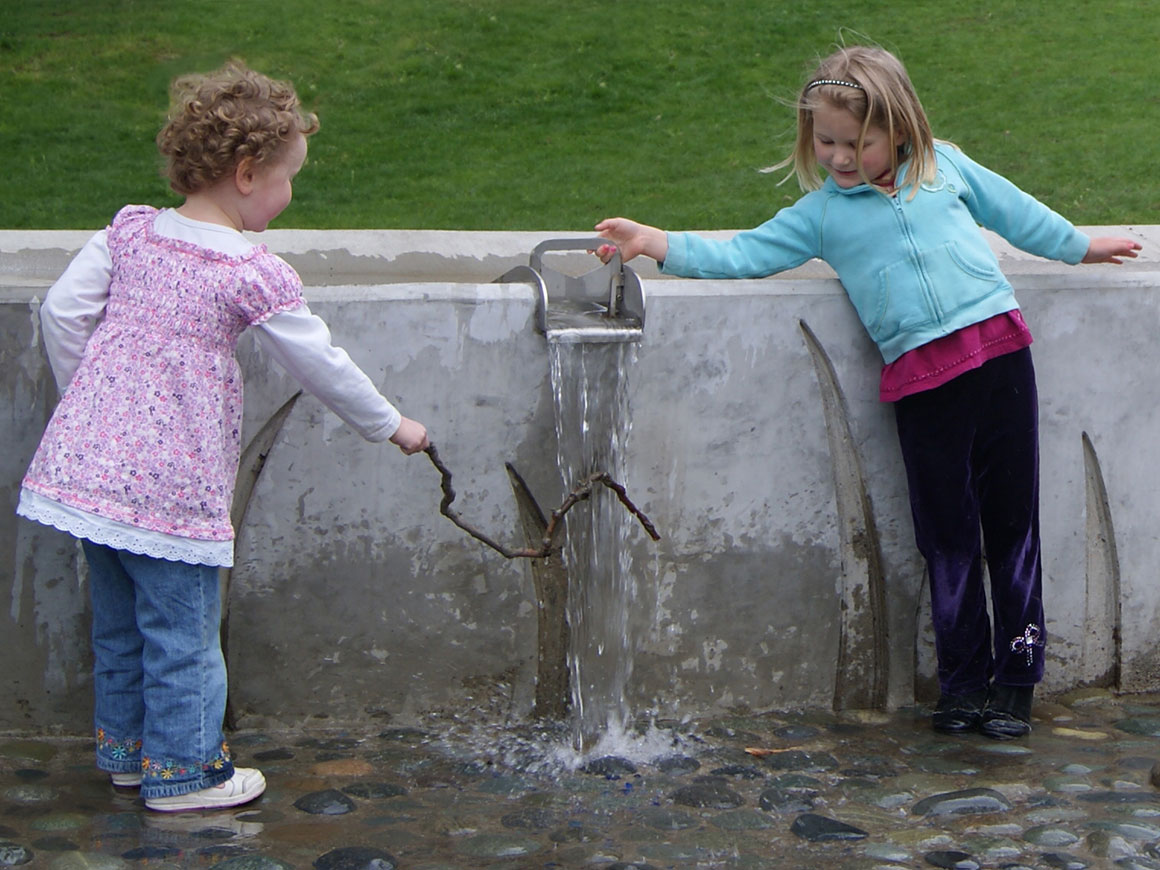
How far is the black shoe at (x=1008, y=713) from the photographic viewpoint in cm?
337

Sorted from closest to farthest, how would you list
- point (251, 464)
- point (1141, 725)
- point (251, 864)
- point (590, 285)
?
1. point (251, 864)
2. point (251, 464)
3. point (590, 285)
4. point (1141, 725)

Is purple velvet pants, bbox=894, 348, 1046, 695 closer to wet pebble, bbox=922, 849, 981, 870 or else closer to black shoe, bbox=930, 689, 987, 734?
black shoe, bbox=930, 689, 987, 734

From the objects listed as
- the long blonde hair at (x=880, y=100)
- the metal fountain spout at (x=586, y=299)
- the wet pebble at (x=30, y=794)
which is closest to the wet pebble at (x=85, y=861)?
the wet pebble at (x=30, y=794)

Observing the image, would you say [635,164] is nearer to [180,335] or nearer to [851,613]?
[851,613]

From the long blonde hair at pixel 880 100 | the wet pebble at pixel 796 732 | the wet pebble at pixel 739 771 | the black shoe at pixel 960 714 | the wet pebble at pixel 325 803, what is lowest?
the wet pebble at pixel 325 803

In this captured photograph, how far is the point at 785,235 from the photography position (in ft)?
10.9

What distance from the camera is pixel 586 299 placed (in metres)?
3.39

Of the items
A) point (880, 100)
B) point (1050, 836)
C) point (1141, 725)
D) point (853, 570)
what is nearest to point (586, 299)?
point (880, 100)

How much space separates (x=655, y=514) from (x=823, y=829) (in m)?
0.80

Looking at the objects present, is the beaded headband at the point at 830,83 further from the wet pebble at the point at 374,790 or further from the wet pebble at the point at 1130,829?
the wet pebble at the point at 374,790

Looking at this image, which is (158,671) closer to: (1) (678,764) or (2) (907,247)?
(1) (678,764)

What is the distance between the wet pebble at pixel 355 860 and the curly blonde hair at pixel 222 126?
4.21ft

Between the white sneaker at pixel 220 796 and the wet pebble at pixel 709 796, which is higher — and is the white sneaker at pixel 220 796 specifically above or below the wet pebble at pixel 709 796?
above

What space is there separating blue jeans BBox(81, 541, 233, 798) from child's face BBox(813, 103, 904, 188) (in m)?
1.59
